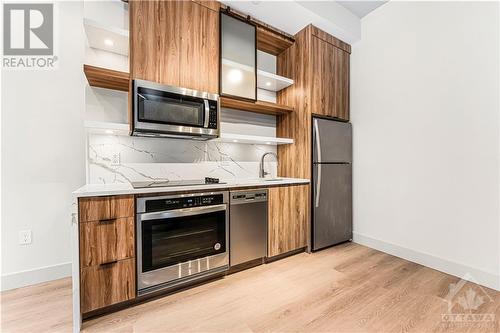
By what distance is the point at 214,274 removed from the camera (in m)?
2.05

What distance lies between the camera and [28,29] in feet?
6.64

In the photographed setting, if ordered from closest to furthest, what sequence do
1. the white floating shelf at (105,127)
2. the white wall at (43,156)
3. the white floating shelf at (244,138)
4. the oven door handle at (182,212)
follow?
the oven door handle at (182,212), the white floating shelf at (105,127), the white wall at (43,156), the white floating shelf at (244,138)

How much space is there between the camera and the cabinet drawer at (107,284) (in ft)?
4.95

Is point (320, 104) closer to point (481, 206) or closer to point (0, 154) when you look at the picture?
point (481, 206)

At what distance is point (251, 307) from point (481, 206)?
2246mm

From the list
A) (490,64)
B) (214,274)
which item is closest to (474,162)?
(490,64)

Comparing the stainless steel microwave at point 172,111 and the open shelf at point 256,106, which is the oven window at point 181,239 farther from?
the open shelf at point 256,106

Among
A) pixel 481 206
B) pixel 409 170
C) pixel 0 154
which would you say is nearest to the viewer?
pixel 0 154

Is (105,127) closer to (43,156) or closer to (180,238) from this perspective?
(43,156)

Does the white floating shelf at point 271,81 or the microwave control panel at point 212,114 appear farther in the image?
the white floating shelf at point 271,81

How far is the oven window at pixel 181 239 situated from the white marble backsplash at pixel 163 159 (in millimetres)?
691

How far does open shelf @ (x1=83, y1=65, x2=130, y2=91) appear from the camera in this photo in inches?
71.1

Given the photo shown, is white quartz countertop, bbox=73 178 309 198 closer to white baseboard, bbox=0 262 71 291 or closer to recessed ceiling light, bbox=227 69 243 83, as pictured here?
white baseboard, bbox=0 262 71 291

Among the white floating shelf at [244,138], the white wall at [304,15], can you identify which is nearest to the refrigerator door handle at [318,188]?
the white floating shelf at [244,138]
